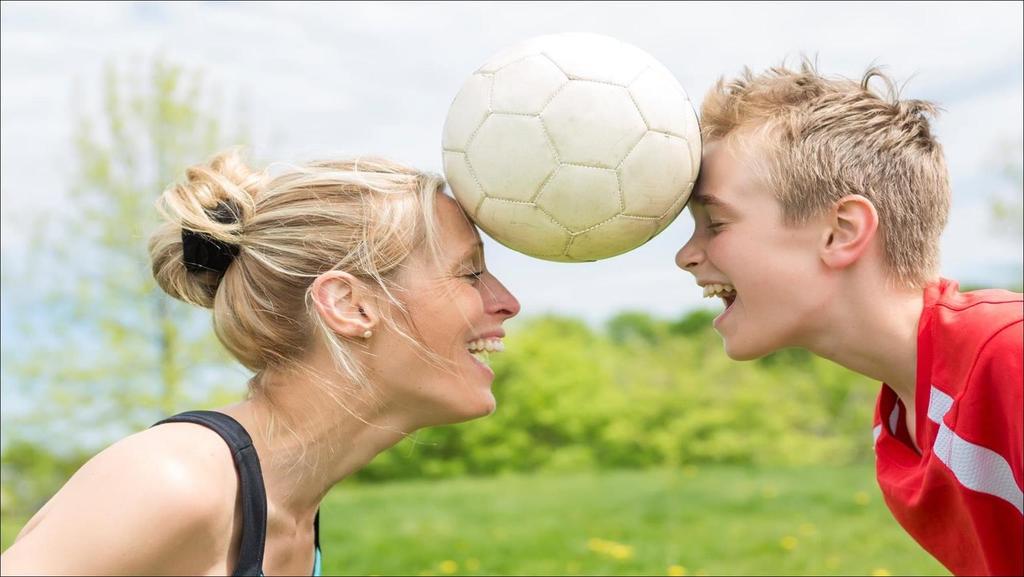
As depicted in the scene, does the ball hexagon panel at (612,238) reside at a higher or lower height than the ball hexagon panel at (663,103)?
lower

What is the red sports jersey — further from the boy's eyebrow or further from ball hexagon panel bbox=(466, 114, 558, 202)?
ball hexagon panel bbox=(466, 114, 558, 202)

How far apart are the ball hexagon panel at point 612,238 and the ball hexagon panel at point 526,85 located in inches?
17.1

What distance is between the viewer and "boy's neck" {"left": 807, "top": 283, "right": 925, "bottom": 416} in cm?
334

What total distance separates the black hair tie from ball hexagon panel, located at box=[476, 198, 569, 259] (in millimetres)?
873

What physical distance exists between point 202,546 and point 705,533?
5272 mm

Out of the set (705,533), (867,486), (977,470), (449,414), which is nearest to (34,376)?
(705,533)

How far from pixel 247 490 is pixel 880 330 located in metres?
2.10

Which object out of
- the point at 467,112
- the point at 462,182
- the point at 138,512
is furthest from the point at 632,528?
the point at 138,512

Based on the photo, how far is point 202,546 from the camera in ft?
9.45

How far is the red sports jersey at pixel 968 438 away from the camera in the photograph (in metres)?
2.82

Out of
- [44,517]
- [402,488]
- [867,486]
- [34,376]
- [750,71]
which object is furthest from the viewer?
[34,376]

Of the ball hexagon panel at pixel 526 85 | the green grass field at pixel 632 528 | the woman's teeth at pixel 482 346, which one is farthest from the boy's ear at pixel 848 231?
the green grass field at pixel 632 528

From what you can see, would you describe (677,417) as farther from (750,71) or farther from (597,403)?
(750,71)

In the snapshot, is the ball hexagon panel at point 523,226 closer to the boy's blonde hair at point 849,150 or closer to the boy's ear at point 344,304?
the boy's ear at point 344,304
